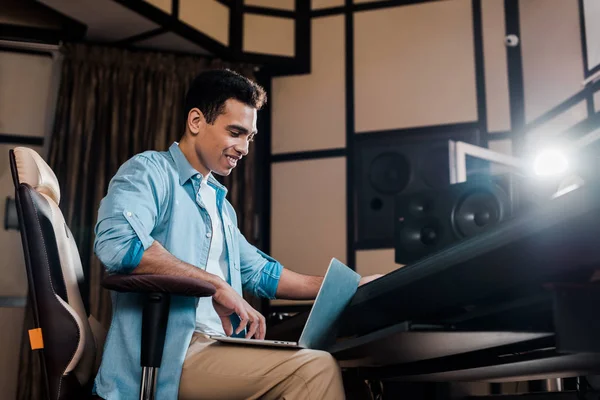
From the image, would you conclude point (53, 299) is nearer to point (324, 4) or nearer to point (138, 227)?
A: point (138, 227)

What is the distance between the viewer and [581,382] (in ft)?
7.21

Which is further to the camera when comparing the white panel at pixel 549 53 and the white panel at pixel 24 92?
the white panel at pixel 24 92

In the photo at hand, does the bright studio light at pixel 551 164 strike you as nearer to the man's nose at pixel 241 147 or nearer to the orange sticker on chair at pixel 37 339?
the man's nose at pixel 241 147

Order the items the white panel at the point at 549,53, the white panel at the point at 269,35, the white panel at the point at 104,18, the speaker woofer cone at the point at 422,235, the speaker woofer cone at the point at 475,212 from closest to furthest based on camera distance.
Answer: the speaker woofer cone at the point at 475,212 → the speaker woofer cone at the point at 422,235 → the white panel at the point at 549,53 → the white panel at the point at 104,18 → the white panel at the point at 269,35

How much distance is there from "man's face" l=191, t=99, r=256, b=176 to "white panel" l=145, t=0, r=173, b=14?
2.73 meters

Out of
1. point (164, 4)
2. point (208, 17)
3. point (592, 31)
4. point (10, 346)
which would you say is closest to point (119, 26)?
point (164, 4)

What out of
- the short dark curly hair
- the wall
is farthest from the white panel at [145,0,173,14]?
the short dark curly hair

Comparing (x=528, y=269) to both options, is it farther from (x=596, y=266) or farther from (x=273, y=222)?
(x=273, y=222)

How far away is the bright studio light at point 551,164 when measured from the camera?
3.76 metres

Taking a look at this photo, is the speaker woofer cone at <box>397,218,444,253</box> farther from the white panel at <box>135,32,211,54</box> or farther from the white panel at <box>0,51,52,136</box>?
the white panel at <box>0,51,52,136</box>

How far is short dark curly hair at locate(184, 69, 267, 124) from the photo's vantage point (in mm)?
1913

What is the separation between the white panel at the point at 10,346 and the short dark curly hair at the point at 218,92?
9.70 ft

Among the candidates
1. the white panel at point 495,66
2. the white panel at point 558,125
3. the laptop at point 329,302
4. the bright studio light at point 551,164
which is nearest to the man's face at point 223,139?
the laptop at point 329,302

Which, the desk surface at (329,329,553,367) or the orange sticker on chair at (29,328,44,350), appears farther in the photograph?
the orange sticker on chair at (29,328,44,350)
